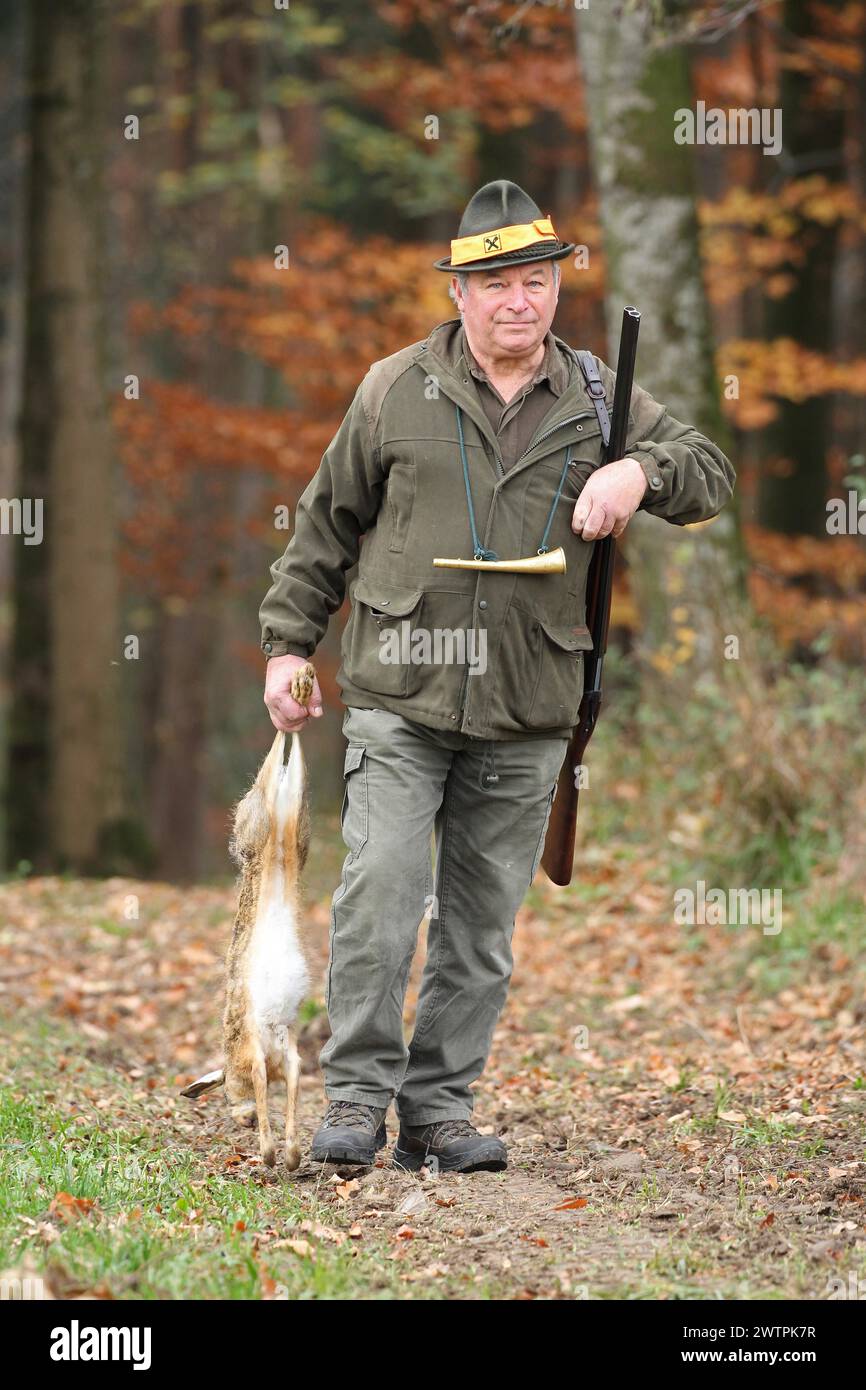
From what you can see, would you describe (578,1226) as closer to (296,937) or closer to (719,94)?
(296,937)

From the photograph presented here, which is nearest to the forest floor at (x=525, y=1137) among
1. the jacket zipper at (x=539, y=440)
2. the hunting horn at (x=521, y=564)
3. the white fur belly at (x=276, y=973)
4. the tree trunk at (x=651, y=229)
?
the white fur belly at (x=276, y=973)

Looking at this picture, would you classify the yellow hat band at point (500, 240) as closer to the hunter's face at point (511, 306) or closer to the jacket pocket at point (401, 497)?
the hunter's face at point (511, 306)

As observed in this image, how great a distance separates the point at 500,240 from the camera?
4598 millimetres

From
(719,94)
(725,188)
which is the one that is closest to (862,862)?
(719,94)

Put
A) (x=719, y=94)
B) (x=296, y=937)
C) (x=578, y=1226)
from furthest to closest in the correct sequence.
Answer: (x=719, y=94) → (x=296, y=937) → (x=578, y=1226)

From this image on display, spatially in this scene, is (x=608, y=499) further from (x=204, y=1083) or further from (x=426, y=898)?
(x=204, y=1083)

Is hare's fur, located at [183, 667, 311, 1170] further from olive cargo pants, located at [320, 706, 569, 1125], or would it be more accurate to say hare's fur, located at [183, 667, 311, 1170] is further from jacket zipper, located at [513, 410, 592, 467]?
jacket zipper, located at [513, 410, 592, 467]

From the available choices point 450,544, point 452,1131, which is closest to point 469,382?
point 450,544

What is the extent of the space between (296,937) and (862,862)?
397cm

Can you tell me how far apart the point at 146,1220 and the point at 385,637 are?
5.49ft

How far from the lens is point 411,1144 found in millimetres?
5004

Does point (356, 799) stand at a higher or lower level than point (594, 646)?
Answer: lower

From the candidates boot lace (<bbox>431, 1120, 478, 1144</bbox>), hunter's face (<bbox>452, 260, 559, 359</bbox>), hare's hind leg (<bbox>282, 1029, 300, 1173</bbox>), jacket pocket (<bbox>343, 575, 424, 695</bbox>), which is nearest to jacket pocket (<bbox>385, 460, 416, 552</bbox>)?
jacket pocket (<bbox>343, 575, 424, 695</bbox>)
